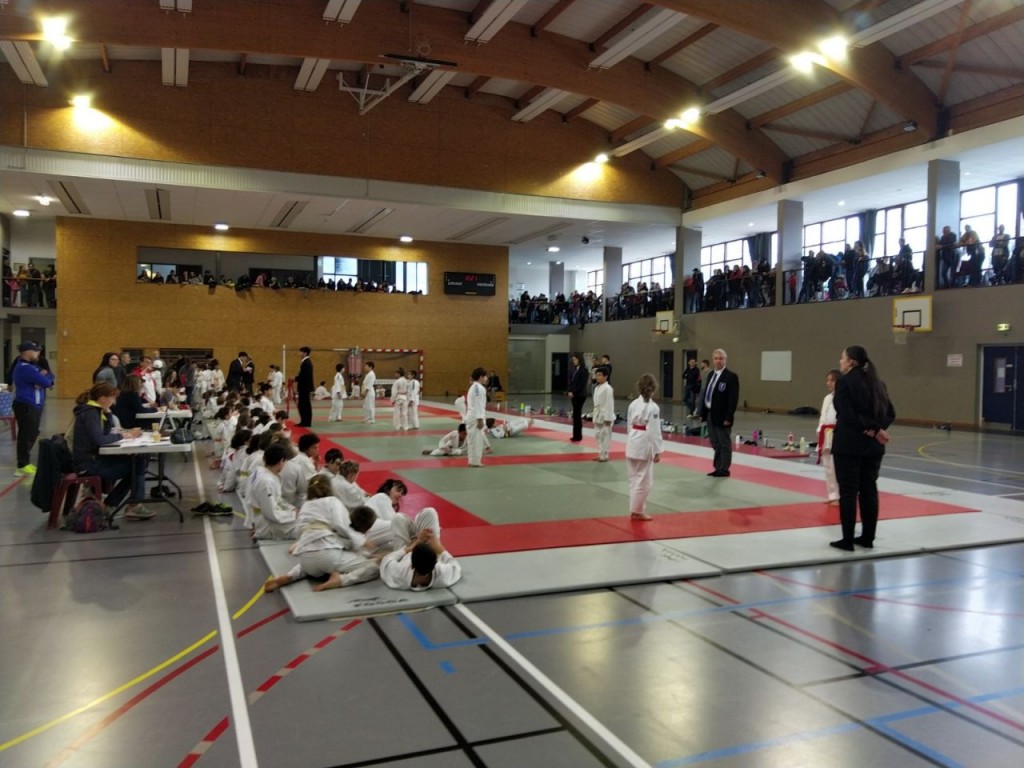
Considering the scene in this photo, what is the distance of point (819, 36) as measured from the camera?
629 inches

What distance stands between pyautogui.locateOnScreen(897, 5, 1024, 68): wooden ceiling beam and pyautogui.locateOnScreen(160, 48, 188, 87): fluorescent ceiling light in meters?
18.1

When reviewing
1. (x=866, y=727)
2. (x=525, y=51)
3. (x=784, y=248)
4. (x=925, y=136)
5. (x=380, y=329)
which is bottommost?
(x=866, y=727)

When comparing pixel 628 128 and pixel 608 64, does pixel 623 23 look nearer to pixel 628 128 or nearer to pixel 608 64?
pixel 608 64

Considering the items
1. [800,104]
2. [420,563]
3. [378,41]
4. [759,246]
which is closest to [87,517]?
[420,563]

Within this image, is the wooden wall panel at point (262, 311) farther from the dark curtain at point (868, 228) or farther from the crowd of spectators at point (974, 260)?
the crowd of spectators at point (974, 260)

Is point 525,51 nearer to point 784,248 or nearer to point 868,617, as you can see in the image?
point 784,248

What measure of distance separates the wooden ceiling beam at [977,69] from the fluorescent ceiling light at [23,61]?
70.4 ft

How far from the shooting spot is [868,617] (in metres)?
4.80

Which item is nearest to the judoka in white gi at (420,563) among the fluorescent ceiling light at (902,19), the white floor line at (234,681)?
the white floor line at (234,681)

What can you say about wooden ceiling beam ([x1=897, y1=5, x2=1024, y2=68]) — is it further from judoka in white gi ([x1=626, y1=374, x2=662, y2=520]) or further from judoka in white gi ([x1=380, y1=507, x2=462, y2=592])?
judoka in white gi ([x1=380, y1=507, x2=462, y2=592])

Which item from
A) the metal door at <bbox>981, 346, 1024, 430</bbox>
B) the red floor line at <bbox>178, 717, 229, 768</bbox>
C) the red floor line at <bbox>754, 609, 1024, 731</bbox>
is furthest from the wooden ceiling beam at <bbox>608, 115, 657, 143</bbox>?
the red floor line at <bbox>178, 717, 229, 768</bbox>

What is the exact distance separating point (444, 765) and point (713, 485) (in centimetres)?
755

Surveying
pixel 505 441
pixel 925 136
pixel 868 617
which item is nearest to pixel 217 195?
pixel 505 441

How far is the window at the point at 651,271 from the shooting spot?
36688 mm
